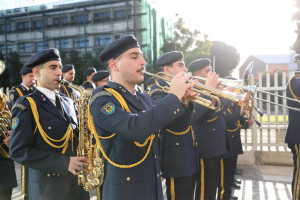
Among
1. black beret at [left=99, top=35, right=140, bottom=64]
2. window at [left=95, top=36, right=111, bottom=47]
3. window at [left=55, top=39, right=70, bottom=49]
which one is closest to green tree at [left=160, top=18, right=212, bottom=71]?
window at [left=95, top=36, right=111, bottom=47]

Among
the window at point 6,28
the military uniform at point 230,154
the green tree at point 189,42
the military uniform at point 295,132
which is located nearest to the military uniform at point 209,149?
the military uniform at point 230,154

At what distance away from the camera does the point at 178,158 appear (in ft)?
12.3

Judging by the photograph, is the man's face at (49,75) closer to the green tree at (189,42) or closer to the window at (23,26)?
the green tree at (189,42)

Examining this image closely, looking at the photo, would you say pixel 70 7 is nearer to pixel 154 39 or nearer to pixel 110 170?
pixel 154 39

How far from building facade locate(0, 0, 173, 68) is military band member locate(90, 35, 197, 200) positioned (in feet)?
117

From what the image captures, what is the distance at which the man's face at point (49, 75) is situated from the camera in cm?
312

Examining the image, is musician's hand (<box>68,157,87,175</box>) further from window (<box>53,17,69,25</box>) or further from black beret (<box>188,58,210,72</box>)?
window (<box>53,17,69,25</box>)

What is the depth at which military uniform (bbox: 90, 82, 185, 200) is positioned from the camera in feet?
6.55

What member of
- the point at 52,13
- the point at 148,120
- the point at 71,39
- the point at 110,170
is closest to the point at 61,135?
the point at 110,170

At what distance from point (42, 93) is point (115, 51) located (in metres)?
1.17

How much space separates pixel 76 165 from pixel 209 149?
7.54 ft

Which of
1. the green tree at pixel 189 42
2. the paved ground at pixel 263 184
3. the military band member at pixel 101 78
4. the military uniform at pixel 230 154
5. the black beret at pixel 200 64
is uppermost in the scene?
the green tree at pixel 189 42

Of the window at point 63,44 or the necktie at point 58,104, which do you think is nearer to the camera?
the necktie at point 58,104

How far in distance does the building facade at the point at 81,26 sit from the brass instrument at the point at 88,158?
1376 inches
